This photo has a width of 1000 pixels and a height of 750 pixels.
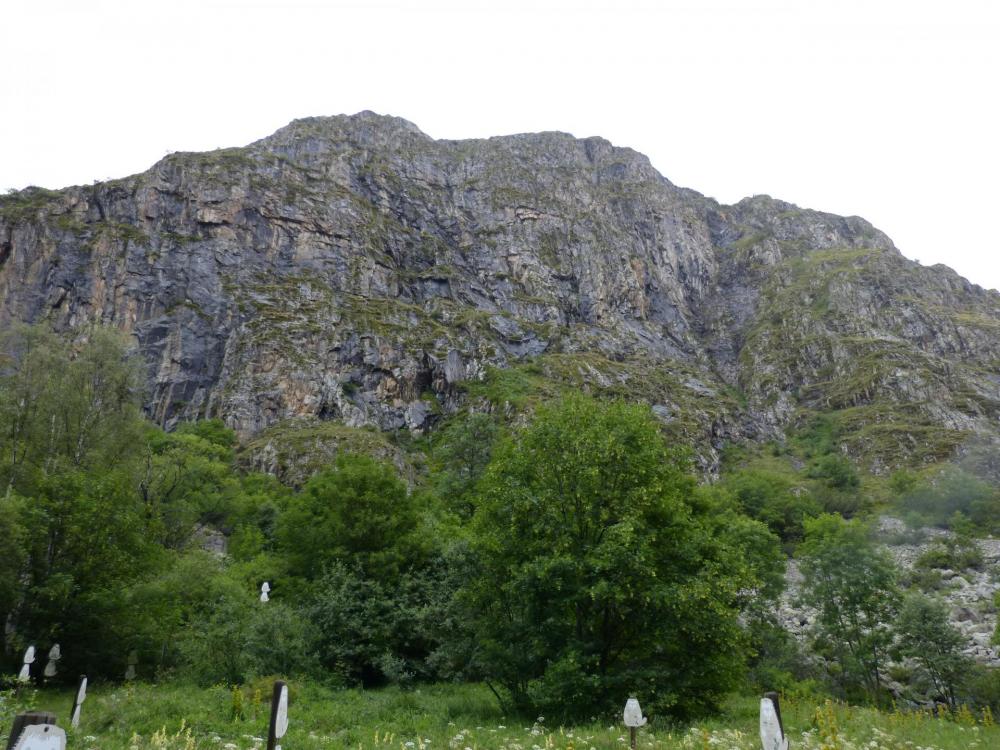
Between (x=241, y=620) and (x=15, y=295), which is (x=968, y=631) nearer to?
(x=241, y=620)

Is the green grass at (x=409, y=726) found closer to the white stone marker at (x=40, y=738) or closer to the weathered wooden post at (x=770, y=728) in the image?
the weathered wooden post at (x=770, y=728)

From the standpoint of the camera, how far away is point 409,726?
1459 cm

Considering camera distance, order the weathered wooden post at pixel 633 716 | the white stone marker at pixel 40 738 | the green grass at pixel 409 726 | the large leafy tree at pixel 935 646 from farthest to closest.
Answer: the large leafy tree at pixel 935 646
the green grass at pixel 409 726
the weathered wooden post at pixel 633 716
the white stone marker at pixel 40 738

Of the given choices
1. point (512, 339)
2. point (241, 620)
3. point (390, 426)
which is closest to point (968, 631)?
point (241, 620)

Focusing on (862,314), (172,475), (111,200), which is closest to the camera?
(172,475)

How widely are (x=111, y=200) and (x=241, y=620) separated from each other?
105277 mm

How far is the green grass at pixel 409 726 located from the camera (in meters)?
10.3

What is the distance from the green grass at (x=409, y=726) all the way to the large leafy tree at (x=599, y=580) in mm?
1068

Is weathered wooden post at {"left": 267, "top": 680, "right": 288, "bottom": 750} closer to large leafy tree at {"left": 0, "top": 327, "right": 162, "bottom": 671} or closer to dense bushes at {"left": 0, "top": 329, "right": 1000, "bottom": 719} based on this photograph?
dense bushes at {"left": 0, "top": 329, "right": 1000, "bottom": 719}

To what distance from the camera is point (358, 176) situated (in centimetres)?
13212

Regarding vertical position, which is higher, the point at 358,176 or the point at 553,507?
the point at 358,176

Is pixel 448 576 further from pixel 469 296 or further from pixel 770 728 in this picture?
pixel 469 296

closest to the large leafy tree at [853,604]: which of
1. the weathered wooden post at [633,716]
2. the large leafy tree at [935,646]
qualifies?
the large leafy tree at [935,646]

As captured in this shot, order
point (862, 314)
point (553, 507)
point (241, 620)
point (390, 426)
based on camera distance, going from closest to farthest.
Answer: point (553, 507)
point (241, 620)
point (390, 426)
point (862, 314)
